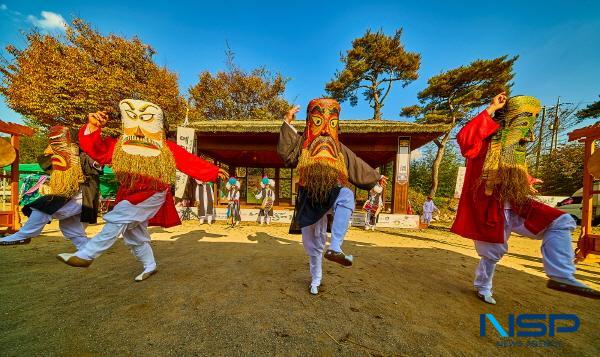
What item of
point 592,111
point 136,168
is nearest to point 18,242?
point 136,168

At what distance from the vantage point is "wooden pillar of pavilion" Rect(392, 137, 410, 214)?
309 inches

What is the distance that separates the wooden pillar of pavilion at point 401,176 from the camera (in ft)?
25.7

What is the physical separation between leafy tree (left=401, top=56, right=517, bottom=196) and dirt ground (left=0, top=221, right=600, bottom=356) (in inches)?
458

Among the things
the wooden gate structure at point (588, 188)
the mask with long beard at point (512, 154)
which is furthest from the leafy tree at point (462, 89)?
the mask with long beard at point (512, 154)

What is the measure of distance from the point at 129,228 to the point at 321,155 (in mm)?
2151

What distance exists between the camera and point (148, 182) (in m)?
2.38

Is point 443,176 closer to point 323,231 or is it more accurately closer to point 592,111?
point 592,111

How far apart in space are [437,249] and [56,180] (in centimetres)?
676

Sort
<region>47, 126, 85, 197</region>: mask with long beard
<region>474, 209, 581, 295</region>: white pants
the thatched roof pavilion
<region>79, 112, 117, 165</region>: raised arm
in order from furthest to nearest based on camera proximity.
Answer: the thatched roof pavilion
<region>47, 126, 85, 197</region>: mask with long beard
<region>79, 112, 117, 165</region>: raised arm
<region>474, 209, 581, 295</region>: white pants

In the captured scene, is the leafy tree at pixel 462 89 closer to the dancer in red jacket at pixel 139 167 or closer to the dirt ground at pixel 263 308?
the dirt ground at pixel 263 308

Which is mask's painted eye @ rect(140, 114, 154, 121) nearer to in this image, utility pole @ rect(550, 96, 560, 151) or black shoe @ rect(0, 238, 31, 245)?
black shoe @ rect(0, 238, 31, 245)

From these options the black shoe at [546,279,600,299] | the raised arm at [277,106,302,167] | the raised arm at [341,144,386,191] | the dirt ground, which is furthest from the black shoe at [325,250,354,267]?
the black shoe at [546,279,600,299]

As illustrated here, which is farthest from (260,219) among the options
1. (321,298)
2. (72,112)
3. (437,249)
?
(72,112)

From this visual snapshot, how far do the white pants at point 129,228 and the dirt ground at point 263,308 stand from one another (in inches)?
15.7
